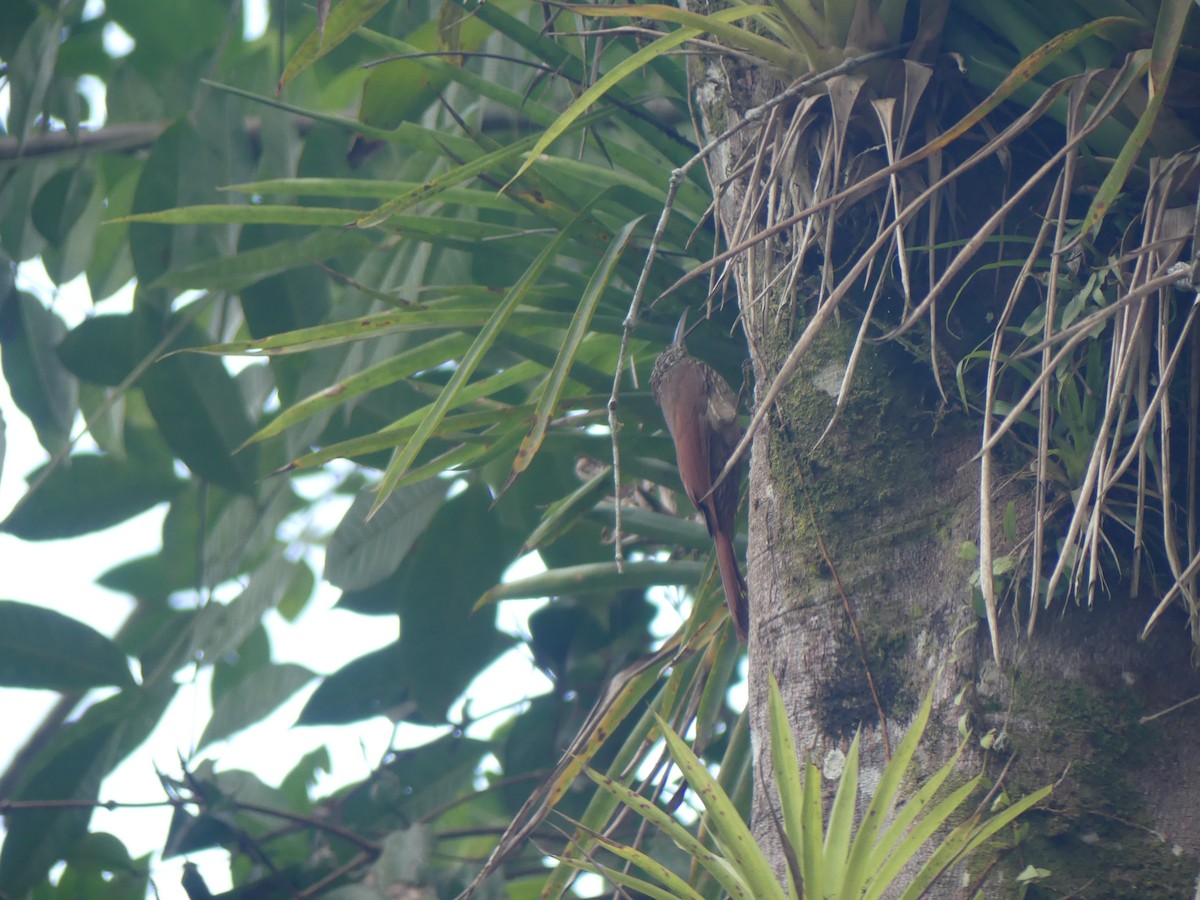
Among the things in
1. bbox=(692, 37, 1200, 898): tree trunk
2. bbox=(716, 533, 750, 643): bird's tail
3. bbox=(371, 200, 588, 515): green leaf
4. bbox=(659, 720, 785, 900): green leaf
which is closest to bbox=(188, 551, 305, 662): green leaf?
bbox=(371, 200, 588, 515): green leaf

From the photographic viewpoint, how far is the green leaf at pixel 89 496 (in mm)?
2184

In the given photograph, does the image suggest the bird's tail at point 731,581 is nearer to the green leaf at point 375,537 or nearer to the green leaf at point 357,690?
the green leaf at point 375,537

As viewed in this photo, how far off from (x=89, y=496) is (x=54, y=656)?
1.11 ft

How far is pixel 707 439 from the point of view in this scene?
4.84ft

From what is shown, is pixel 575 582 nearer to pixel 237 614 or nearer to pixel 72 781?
pixel 237 614

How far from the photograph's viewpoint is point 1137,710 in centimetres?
96

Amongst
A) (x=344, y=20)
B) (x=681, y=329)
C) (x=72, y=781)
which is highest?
(x=344, y=20)

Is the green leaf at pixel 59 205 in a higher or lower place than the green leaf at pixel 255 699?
higher

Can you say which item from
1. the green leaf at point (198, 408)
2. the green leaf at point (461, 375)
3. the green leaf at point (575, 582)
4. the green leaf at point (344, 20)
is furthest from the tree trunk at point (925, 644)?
the green leaf at point (198, 408)

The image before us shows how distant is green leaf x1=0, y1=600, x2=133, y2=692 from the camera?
2043 millimetres

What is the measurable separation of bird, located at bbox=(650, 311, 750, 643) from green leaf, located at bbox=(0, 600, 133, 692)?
1201 mm

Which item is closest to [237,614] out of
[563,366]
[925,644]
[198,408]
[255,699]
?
[255,699]

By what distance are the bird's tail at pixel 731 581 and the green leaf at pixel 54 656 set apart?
4.06ft

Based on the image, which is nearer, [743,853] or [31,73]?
[743,853]
